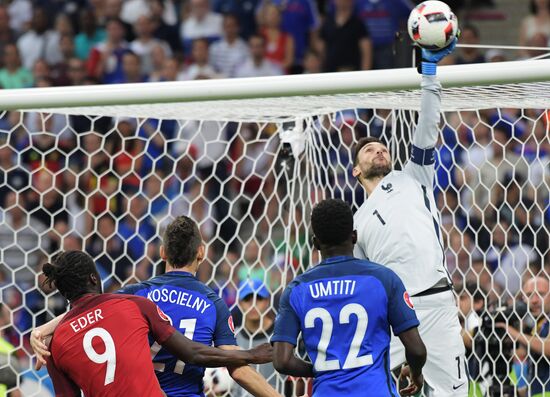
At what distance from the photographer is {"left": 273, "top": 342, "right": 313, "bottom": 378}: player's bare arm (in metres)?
4.71

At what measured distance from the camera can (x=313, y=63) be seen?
37.7 feet

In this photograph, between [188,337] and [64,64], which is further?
[64,64]

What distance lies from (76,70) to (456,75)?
7.01 m

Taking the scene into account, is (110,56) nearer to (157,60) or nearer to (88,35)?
(157,60)

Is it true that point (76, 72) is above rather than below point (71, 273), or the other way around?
above

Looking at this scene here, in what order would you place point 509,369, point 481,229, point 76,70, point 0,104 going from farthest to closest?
point 76,70
point 481,229
point 509,369
point 0,104

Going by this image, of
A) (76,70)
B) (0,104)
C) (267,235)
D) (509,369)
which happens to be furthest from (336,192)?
(76,70)

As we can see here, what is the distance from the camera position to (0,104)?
6379 millimetres

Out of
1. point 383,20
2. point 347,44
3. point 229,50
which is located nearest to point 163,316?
point 347,44

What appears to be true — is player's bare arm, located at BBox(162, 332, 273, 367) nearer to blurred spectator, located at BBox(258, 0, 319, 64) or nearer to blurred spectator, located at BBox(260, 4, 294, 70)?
blurred spectator, located at BBox(260, 4, 294, 70)

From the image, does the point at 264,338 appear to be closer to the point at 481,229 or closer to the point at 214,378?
the point at 214,378

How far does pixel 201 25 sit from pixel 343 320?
8.22 meters

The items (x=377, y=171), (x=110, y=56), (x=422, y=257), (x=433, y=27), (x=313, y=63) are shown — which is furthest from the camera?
(x=110, y=56)

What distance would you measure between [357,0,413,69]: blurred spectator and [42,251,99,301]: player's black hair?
22.6 ft
